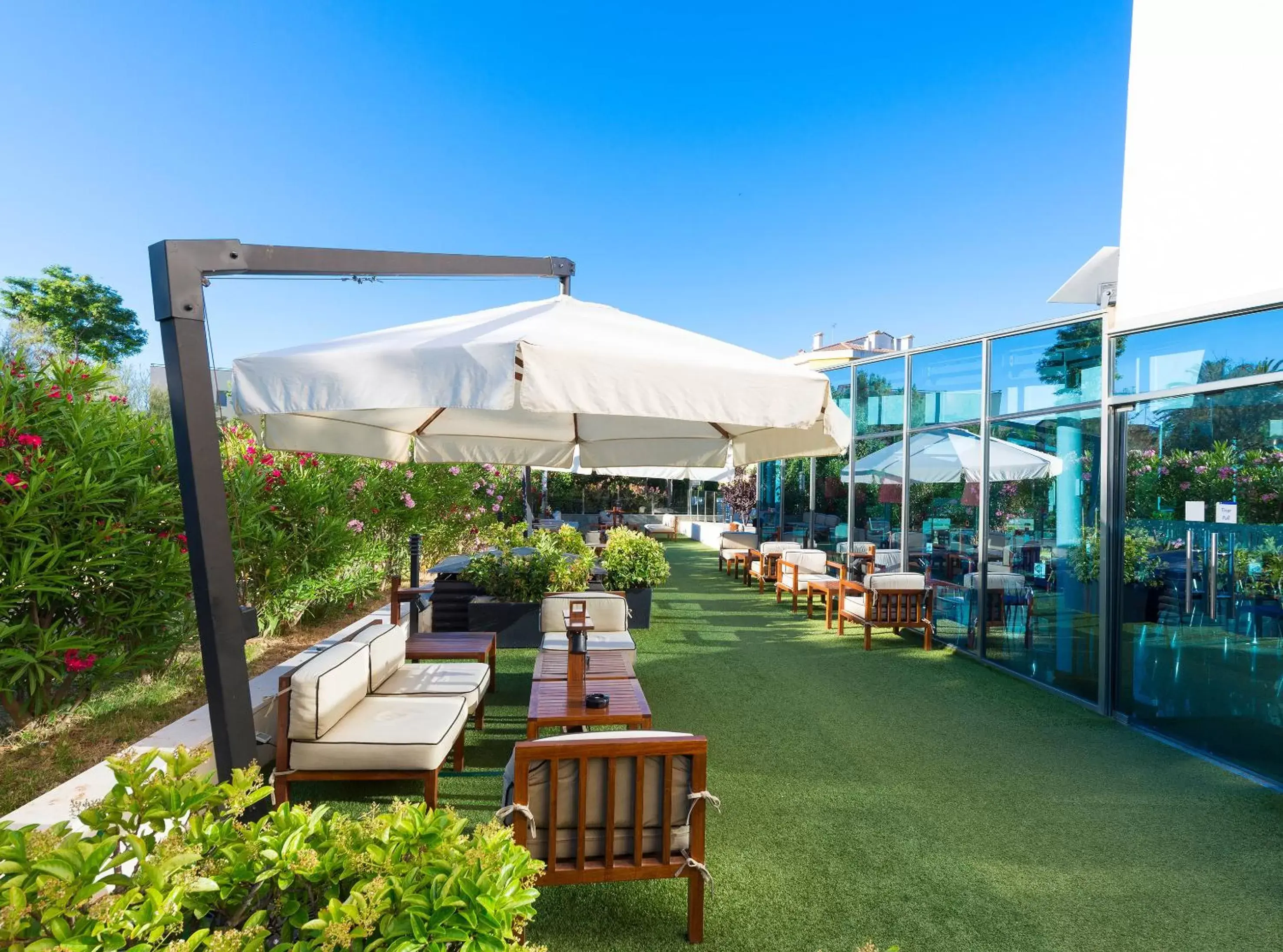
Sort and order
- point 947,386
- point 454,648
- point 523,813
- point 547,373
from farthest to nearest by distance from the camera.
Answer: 1. point 947,386
2. point 454,648
3. point 523,813
4. point 547,373

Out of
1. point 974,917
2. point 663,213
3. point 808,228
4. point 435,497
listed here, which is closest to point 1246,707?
point 974,917

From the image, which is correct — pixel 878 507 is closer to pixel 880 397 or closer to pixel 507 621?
pixel 880 397

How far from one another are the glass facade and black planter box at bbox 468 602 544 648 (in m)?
4.51

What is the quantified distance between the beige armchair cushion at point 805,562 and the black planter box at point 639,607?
313 centimetres

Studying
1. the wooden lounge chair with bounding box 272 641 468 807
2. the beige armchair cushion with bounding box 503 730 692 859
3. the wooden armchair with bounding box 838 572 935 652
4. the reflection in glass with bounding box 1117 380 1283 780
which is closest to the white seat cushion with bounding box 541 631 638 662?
the wooden lounge chair with bounding box 272 641 468 807

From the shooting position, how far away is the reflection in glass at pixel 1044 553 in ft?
19.5

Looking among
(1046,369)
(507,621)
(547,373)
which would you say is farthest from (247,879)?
(1046,369)

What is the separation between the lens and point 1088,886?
3061 mm

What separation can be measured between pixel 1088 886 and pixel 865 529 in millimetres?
7085

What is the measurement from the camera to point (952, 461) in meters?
7.86

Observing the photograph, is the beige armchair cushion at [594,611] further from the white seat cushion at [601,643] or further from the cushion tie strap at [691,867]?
the cushion tie strap at [691,867]

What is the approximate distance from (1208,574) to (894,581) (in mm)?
2975

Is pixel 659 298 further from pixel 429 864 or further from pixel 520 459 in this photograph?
pixel 429 864

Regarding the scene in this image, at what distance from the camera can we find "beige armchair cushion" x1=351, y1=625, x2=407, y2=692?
164 inches
